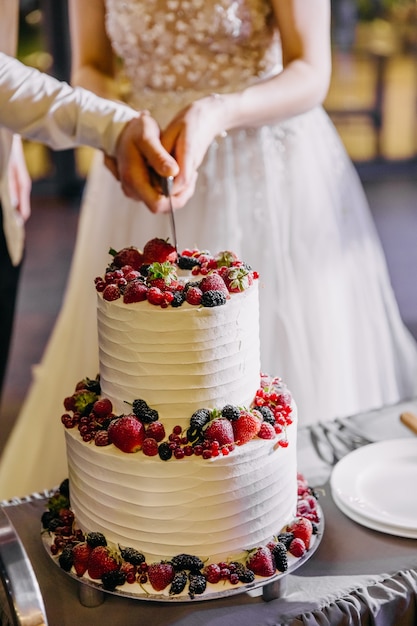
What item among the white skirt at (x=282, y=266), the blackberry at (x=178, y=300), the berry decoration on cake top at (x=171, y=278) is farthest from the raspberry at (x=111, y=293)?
the white skirt at (x=282, y=266)

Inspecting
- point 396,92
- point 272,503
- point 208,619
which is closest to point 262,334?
point 272,503

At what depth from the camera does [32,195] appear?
7707 mm

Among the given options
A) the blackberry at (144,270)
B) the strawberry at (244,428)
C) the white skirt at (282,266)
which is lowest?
the white skirt at (282,266)

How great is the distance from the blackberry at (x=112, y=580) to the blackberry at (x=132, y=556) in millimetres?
36

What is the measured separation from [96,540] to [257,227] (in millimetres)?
1355

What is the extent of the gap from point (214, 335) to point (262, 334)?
1170 millimetres

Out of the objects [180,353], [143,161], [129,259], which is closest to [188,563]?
[180,353]

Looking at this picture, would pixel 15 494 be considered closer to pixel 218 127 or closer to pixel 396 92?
pixel 218 127

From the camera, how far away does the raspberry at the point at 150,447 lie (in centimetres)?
132

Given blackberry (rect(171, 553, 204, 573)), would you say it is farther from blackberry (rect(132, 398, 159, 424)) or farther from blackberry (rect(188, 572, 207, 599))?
blackberry (rect(132, 398, 159, 424))

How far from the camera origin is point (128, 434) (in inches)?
52.0

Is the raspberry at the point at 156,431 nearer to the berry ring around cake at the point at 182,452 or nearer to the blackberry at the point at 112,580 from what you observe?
the berry ring around cake at the point at 182,452

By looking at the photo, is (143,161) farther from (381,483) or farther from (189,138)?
(381,483)

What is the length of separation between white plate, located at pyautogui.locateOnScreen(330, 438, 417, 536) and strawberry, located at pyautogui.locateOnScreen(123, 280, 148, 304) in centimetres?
55
